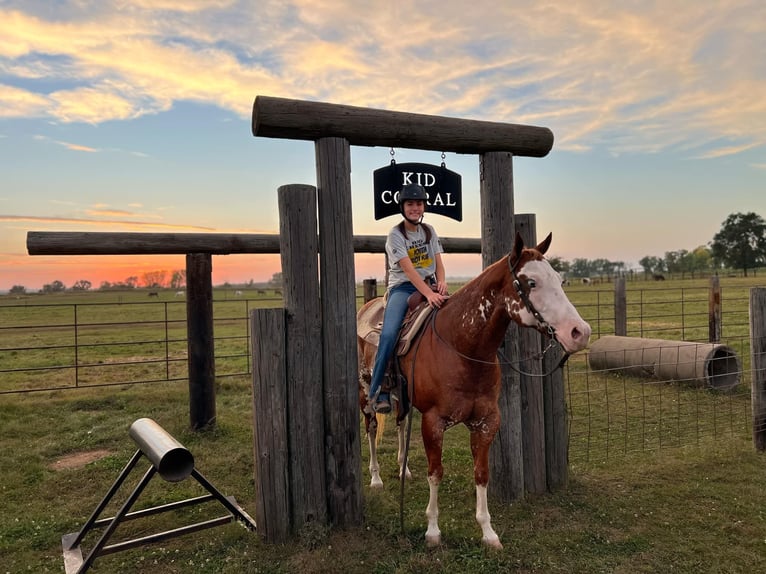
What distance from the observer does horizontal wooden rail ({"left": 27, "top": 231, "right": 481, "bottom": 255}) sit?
5.33m

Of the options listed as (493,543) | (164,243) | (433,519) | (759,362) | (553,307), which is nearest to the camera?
(553,307)

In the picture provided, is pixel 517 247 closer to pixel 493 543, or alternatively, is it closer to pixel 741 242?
pixel 493 543

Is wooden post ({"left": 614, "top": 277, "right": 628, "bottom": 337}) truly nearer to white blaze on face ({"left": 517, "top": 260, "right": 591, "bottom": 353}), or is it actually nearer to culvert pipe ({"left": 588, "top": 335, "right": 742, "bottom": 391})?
culvert pipe ({"left": 588, "top": 335, "right": 742, "bottom": 391})

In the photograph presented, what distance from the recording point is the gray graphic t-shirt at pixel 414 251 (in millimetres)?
4215

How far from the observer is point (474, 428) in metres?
3.95

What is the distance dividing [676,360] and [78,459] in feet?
33.1

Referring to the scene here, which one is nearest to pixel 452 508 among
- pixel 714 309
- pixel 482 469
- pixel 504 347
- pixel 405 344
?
pixel 482 469

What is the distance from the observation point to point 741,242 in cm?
8425

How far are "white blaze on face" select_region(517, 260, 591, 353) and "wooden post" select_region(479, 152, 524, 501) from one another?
4.43 feet

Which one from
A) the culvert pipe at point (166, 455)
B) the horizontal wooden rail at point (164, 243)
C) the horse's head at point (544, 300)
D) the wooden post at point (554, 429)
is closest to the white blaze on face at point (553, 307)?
the horse's head at point (544, 300)

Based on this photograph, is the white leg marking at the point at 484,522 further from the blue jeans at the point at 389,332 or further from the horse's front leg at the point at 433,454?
the blue jeans at the point at 389,332

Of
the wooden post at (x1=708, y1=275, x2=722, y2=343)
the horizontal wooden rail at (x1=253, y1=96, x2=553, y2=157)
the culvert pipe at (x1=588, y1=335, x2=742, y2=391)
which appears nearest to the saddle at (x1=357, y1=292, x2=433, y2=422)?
the horizontal wooden rail at (x1=253, y1=96, x2=553, y2=157)

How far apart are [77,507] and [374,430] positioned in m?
3.14

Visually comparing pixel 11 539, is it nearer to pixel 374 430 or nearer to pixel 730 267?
pixel 374 430
